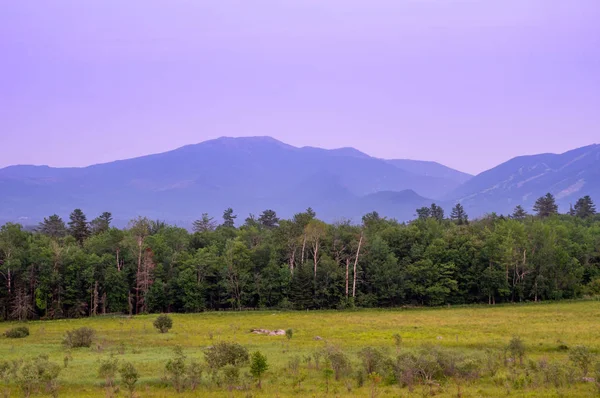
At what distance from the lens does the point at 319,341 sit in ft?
135

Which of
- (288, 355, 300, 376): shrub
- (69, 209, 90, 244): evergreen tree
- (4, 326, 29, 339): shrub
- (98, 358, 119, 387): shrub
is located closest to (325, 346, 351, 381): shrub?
(288, 355, 300, 376): shrub

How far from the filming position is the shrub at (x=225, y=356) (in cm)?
2633

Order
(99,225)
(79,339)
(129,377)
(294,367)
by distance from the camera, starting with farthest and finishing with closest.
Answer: (99,225), (79,339), (294,367), (129,377)

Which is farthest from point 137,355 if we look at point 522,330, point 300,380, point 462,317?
point 462,317

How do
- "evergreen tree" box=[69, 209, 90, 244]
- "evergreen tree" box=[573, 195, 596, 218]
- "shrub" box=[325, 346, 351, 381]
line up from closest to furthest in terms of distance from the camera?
"shrub" box=[325, 346, 351, 381] < "evergreen tree" box=[69, 209, 90, 244] < "evergreen tree" box=[573, 195, 596, 218]

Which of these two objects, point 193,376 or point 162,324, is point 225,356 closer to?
point 193,376

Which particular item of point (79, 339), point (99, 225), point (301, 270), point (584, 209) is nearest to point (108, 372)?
point (79, 339)

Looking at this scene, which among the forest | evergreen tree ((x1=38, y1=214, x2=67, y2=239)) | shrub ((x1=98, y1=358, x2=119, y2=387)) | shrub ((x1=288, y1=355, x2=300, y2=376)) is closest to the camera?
shrub ((x1=98, y1=358, x2=119, y2=387))

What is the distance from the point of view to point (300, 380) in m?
25.9

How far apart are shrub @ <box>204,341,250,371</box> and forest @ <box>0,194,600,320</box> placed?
42553 millimetres

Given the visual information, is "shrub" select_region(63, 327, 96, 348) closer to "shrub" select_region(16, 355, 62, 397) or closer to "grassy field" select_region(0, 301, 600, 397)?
"grassy field" select_region(0, 301, 600, 397)

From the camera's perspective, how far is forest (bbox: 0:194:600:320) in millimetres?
66750

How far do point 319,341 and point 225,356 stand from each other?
52.4ft

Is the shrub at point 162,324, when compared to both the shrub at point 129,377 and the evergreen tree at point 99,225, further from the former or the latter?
the evergreen tree at point 99,225
